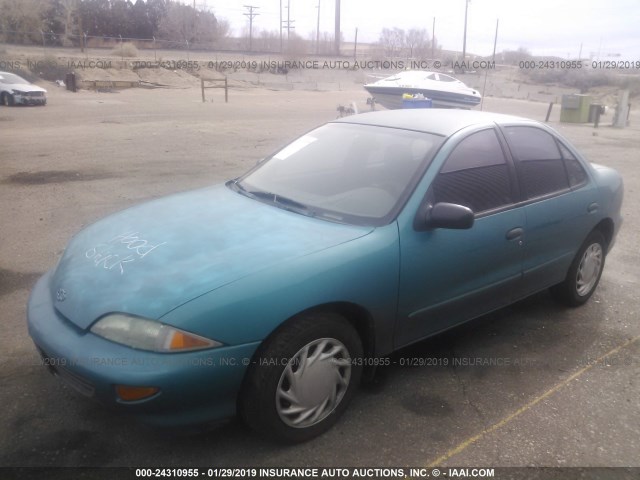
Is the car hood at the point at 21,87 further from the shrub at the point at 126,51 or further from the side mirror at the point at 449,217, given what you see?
the shrub at the point at 126,51

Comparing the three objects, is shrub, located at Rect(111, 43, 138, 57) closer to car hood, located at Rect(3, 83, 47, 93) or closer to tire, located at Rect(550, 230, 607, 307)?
car hood, located at Rect(3, 83, 47, 93)

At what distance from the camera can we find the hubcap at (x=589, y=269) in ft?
14.3

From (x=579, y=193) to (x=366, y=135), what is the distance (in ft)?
5.53

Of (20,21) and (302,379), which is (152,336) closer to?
(302,379)

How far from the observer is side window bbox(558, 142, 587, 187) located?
4148 mm

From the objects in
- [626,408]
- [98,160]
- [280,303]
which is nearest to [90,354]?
[280,303]

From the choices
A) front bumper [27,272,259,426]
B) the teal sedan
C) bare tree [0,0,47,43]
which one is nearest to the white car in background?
the teal sedan

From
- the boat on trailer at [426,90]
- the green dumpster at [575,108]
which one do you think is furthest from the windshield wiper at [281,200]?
the green dumpster at [575,108]

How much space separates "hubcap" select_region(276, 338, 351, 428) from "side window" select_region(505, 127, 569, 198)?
1.84 metres

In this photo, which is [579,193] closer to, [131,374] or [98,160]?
[131,374]

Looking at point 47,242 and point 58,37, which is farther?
point 58,37

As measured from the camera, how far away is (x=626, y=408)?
3148 mm

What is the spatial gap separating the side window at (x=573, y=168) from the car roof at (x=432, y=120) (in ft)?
1.19

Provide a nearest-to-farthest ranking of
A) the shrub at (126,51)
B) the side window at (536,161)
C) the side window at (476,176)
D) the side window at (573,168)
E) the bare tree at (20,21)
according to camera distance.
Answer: the side window at (476,176) → the side window at (536,161) → the side window at (573,168) → the shrub at (126,51) → the bare tree at (20,21)
